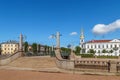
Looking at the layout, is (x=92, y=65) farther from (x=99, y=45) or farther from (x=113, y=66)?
(x=99, y=45)

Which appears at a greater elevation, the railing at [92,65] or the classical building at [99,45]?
the classical building at [99,45]

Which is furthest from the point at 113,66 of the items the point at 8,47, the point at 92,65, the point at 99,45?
the point at 8,47

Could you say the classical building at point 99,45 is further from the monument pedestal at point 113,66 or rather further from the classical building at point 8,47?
the monument pedestal at point 113,66

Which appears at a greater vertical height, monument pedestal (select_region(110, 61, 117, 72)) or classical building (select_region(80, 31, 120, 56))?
classical building (select_region(80, 31, 120, 56))

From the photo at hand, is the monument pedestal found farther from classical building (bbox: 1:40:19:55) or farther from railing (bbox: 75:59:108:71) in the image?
classical building (bbox: 1:40:19:55)

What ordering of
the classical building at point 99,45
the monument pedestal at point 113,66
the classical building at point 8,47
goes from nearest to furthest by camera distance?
the monument pedestal at point 113,66
the classical building at point 99,45
the classical building at point 8,47

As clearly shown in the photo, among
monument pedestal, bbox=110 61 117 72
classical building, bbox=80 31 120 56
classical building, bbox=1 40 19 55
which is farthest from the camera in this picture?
classical building, bbox=1 40 19 55

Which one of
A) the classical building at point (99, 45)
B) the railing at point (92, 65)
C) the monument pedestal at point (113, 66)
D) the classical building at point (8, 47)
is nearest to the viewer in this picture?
the monument pedestal at point (113, 66)

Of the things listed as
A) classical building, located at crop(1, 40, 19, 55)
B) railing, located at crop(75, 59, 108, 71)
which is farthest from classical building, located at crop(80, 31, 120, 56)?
railing, located at crop(75, 59, 108, 71)

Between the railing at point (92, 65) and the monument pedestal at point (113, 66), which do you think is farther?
the railing at point (92, 65)

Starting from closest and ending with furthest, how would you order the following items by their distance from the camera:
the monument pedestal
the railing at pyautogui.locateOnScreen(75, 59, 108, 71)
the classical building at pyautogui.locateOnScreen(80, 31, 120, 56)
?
1. the monument pedestal
2. the railing at pyautogui.locateOnScreen(75, 59, 108, 71)
3. the classical building at pyautogui.locateOnScreen(80, 31, 120, 56)

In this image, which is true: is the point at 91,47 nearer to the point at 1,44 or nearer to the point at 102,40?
the point at 102,40

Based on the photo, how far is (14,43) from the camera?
127 meters

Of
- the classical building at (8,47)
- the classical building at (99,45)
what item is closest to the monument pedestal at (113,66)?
the classical building at (99,45)
